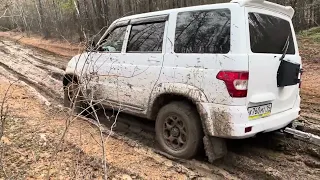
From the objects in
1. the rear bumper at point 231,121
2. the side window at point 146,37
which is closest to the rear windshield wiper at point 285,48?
the rear bumper at point 231,121

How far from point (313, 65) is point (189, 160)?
24.5 ft

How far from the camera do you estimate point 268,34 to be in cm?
395

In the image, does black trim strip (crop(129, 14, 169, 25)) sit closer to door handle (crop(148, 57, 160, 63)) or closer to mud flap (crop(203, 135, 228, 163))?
door handle (crop(148, 57, 160, 63))

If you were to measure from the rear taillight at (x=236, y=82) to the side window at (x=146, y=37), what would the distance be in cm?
121

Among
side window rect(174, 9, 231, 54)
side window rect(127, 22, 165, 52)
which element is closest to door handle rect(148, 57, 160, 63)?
side window rect(127, 22, 165, 52)

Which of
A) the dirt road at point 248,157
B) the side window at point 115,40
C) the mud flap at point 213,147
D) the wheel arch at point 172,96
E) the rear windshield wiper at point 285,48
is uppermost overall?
the side window at point 115,40

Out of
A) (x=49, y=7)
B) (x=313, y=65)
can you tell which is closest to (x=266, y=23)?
(x=313, y=65)

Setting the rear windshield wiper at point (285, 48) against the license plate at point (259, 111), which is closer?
the license plate at point (259, 111)

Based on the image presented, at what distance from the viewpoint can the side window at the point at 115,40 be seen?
508cm

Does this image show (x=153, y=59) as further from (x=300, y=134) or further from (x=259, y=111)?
(x=300, y=134)

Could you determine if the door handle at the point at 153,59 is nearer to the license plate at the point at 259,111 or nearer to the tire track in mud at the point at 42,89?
the license plate at the point at 259,111

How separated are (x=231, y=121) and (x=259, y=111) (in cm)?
42

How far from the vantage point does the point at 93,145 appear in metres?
4.68

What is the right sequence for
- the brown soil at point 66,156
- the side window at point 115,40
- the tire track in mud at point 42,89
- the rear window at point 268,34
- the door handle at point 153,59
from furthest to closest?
the tire track in mud at point 42,89
the side window at point 115,40
the door handle at point 153,59
the brown soil at point 66,156
the rear window at point 268,34
